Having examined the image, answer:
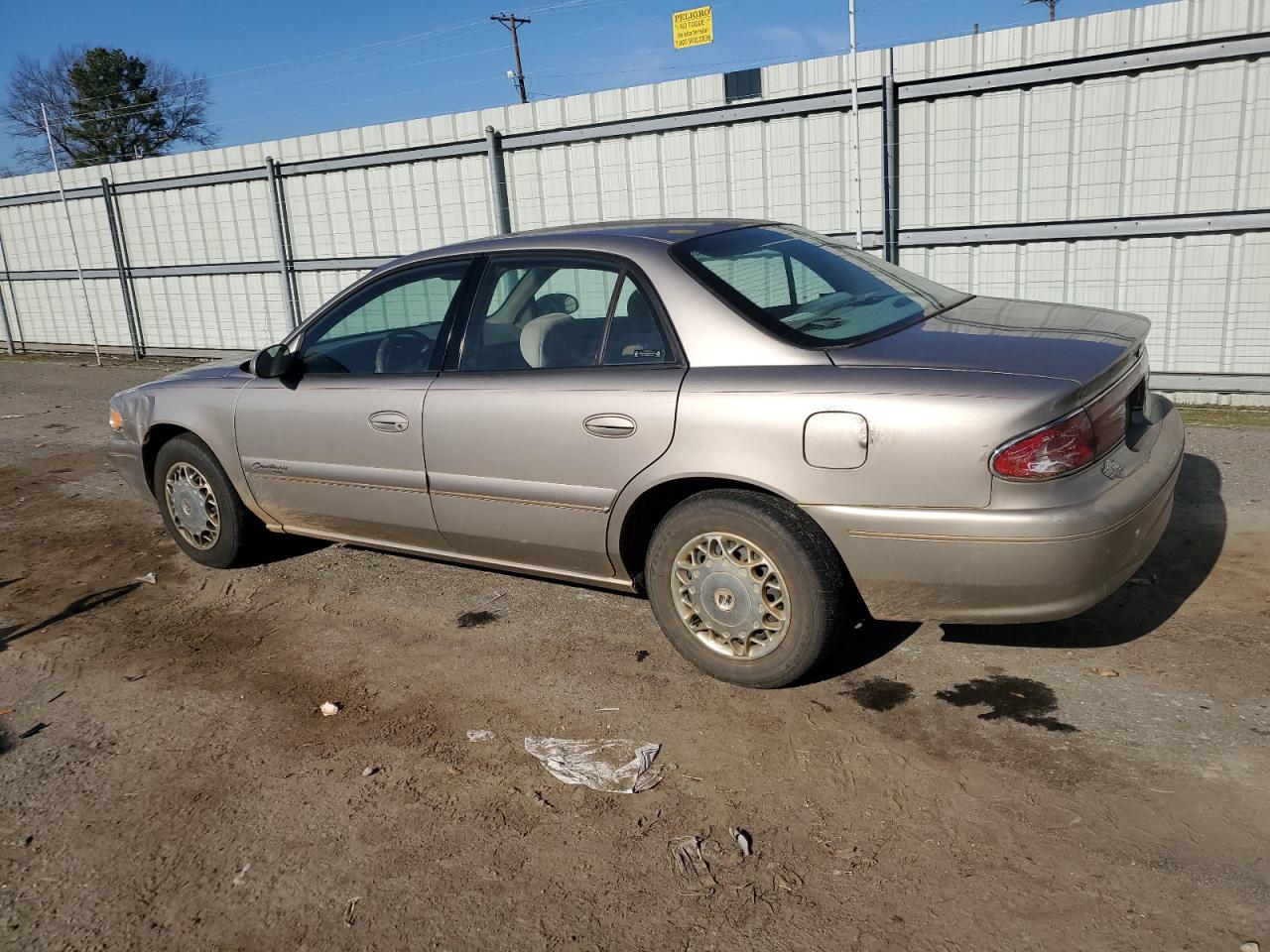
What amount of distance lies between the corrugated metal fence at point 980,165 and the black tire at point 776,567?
5.48 meters

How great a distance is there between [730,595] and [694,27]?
23.1 ft

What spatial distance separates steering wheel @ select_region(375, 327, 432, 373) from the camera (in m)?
4.40

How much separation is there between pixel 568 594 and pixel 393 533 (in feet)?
2.80

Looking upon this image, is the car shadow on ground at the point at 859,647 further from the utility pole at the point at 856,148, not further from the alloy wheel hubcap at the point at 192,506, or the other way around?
the utility pole at the point at 856,148

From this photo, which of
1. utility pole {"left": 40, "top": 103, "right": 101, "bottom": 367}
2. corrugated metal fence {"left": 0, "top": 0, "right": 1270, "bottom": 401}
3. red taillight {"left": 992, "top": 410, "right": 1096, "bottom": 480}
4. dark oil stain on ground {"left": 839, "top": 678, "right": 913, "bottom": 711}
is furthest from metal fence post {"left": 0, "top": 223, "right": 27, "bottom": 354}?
red taillight {"left": 992, "top": 410, "right": 1096, "bottom": 480}

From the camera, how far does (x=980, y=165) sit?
794 cm

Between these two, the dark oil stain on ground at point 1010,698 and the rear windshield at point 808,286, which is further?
the rear windshield at point 808,286

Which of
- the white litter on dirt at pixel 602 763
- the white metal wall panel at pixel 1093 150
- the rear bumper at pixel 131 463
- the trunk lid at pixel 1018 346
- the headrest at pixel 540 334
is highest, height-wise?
the white metal wall panel at pixel 1093 150

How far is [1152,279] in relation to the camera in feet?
24.9

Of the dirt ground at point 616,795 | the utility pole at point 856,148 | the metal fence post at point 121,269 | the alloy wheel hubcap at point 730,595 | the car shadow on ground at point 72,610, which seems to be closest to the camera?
the dirt ground at point 616,795

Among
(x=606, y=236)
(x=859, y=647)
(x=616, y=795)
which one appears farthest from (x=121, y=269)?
(x=616, y=795)

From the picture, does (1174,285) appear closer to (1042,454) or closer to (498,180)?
(1042,454)

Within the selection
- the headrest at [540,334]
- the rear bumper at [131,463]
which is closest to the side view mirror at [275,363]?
the rear bumper at [131,463]

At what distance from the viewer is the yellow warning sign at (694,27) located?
896 centimetres
